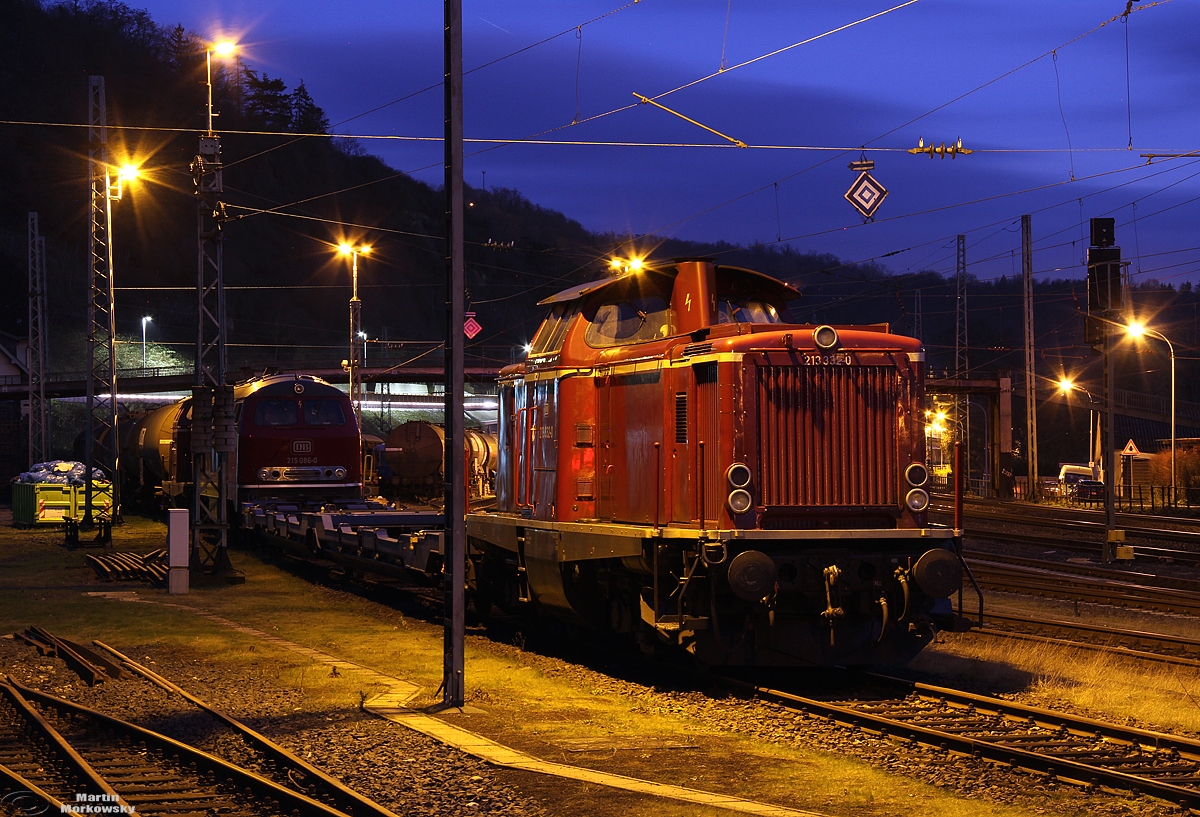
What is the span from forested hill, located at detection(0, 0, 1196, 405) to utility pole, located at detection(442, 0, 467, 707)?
77.4 metres

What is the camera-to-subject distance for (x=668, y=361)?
1029cm

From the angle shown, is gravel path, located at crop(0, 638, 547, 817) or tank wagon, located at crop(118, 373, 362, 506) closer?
gravel path, located at crop(0, 638, 547, 817)

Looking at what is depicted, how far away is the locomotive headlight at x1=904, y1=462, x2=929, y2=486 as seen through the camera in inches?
388

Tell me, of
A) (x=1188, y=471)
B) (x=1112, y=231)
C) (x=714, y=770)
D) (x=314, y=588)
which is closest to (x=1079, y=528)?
(x=1112, y=231)

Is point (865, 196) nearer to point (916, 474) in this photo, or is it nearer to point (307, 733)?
point (916, 474)

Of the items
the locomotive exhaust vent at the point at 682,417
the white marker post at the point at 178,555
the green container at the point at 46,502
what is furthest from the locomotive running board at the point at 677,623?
the green container at the point at 46,502

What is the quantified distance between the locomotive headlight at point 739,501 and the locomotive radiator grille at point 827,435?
0.81 ft

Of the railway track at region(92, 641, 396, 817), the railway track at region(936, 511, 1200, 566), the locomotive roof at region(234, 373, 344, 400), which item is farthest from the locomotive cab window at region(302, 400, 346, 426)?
the railway track at region(936, 511, 1200, 566)

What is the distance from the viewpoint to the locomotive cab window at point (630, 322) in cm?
1094

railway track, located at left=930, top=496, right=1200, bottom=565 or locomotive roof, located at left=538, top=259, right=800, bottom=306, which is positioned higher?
locomotive roof, located at left=538, top=259, right=800, bottom=306

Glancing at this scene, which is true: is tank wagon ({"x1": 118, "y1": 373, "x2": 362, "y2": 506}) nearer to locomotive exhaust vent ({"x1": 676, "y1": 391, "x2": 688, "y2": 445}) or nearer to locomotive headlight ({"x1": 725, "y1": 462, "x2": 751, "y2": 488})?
locomotive exhaust vent ({"x1": 676, "y1": 391, "x2": 688, "y2": 445})

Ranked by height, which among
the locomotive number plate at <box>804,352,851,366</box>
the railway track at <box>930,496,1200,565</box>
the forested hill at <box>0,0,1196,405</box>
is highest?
the forested hill at <box>0,0,1196,405</box>

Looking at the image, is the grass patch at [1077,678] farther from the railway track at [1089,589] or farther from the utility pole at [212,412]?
the utility pole at [212,412]

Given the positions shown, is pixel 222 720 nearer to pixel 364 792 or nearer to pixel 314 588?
pixel 364 792
